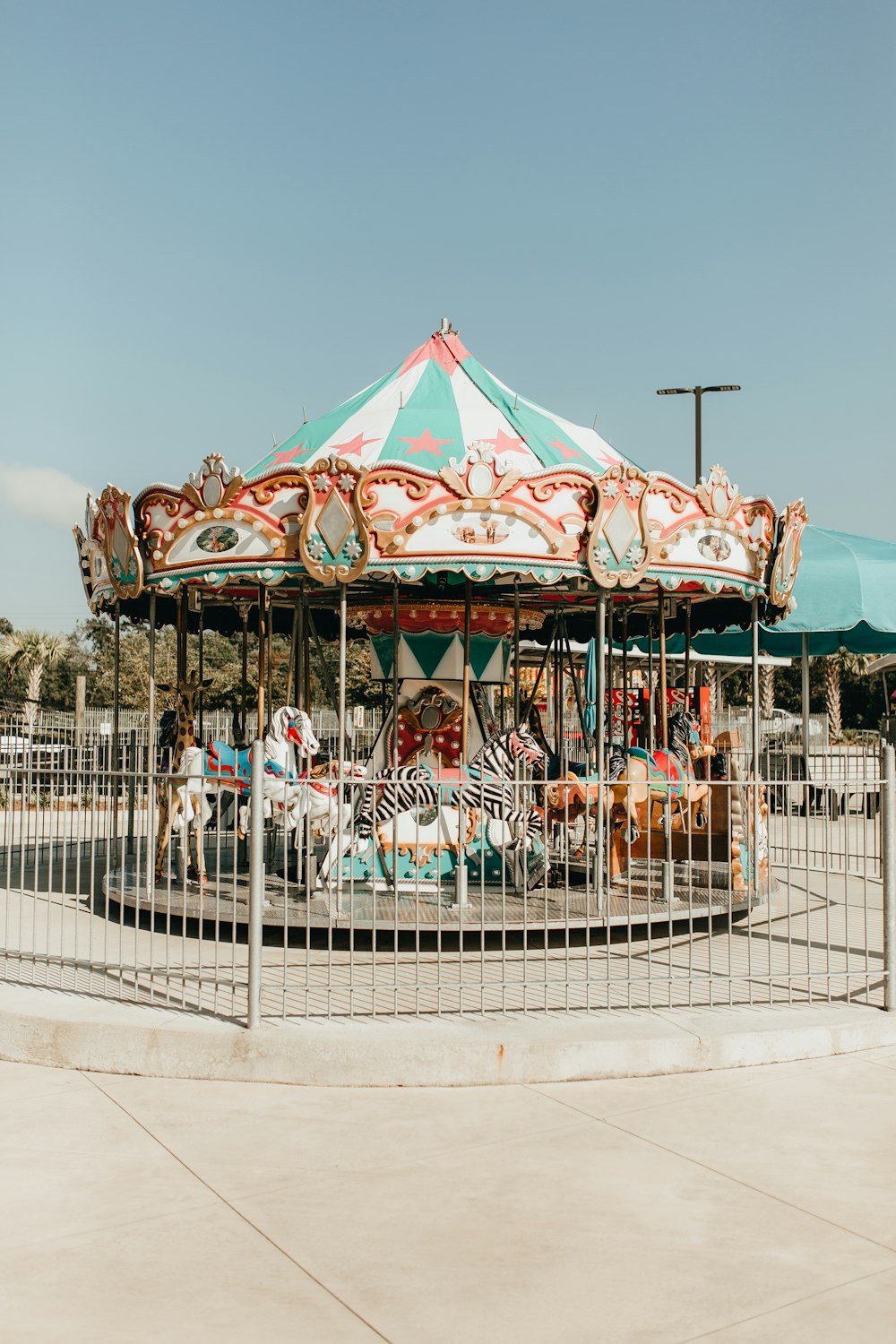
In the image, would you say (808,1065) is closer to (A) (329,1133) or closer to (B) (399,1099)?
(B) (399,1099)

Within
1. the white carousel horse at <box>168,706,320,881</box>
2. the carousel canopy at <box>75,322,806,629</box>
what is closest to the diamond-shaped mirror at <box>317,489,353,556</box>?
the carousel canopy at <box>75,322,806,629</box>

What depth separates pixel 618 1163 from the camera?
491 cm

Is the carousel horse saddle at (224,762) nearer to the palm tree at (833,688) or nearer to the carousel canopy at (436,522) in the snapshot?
the carousel canopy at (436,522)

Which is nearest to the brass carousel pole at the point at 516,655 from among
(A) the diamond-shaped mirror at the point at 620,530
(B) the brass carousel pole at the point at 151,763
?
(A) the diamond-shaped mirror at the point at 620,530

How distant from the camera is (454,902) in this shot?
31.5 ft

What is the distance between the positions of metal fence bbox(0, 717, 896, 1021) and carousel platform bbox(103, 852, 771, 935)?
0.04 metres

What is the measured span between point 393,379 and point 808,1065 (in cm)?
816

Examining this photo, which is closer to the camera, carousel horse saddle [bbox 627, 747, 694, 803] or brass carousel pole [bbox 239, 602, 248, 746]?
carousel horse saddle [bbox 627, 747, 694, 803]

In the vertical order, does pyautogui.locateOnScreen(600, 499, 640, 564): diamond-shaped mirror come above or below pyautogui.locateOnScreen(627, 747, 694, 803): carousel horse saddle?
above

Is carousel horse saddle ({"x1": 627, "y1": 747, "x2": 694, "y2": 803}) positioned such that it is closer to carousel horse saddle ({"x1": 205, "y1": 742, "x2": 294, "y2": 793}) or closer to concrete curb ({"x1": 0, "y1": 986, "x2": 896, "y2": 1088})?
carousel horse saddle ({"x1": 205, "y1": 742, "x2": 294, "y2": 793})

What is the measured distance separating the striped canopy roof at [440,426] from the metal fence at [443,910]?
10.3 ft

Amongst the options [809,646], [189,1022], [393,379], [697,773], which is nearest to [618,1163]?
[189,1022]

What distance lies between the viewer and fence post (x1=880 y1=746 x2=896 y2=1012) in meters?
6.94

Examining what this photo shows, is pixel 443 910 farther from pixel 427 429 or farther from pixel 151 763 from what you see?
pixel 427 429
